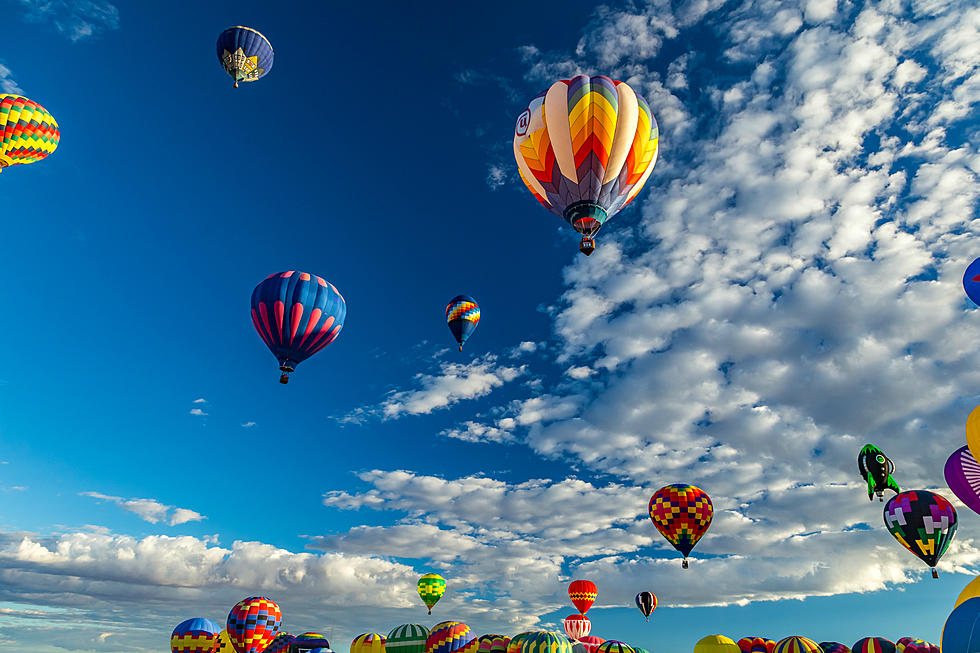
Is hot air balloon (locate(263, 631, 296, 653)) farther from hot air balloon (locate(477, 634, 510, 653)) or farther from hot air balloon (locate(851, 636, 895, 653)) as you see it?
hot air balloon (locate(851, 636, 895, 653))

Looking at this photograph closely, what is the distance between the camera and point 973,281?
1955 centimetres

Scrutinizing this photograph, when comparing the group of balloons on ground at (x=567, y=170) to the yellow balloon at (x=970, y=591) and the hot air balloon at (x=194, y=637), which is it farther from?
the hot air balloon at (x=194, y=637)

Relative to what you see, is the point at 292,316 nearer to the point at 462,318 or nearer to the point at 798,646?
the point at 462,318

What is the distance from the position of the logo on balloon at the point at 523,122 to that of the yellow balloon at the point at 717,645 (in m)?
32.9

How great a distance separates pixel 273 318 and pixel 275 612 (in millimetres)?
21309

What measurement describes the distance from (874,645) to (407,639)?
27641 millimetres

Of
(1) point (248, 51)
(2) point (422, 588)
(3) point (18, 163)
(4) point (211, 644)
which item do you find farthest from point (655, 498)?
(3) point (18, 163)

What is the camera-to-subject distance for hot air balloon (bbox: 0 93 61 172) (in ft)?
112

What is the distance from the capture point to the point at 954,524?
109 feet

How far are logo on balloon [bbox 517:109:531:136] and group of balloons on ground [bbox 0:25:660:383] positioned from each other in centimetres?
5

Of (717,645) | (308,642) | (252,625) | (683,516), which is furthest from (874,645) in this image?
(252,625)

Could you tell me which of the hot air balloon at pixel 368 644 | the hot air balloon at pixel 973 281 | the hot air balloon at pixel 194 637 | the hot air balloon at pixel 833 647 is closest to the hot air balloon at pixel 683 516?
the hot air balloon at pixel 833 647

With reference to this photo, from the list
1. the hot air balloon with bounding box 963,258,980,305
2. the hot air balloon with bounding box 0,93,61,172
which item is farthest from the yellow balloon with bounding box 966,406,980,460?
the hot air balloon with bounding box 0,93,61,172

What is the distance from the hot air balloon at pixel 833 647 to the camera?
35391 millimetres
